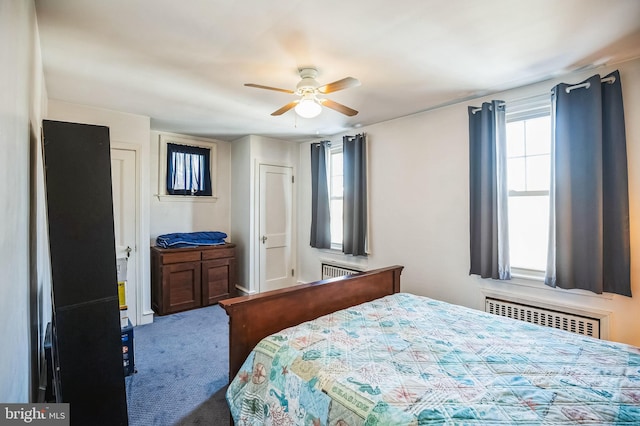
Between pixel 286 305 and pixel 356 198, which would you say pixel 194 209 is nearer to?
pixel 356 198

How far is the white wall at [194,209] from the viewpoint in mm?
4246

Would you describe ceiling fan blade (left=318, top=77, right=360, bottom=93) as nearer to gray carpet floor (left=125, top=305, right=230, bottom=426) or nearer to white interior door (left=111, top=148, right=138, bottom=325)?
gray carpet floor (left=125, top=305, right=230, bottom=426)

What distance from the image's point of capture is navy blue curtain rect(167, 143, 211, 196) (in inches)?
170

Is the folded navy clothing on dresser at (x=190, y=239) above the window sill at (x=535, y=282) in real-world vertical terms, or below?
above

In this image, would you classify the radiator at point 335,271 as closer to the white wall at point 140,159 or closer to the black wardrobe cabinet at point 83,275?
the white wall at point 140,159

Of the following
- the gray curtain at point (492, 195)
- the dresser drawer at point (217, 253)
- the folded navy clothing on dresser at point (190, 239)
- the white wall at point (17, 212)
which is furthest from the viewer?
the dresser drawer at point (217, 253)

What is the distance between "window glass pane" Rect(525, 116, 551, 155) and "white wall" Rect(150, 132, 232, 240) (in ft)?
13.1

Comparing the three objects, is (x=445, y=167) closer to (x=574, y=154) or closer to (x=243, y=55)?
(x=574, y=154)

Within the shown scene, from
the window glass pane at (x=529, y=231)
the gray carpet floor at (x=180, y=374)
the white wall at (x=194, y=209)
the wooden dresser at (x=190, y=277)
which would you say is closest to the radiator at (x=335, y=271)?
the wooden dresser at (x=190, y=277)

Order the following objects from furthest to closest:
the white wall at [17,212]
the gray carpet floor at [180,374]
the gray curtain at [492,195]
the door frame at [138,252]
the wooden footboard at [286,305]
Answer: the door frame at [138,252]
the gray curtain at [492,195]
the gray carpet floor at [180,374]
the wooden footboard at [286,305]
the white wall at [17,212]

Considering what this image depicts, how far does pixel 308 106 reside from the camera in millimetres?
2264

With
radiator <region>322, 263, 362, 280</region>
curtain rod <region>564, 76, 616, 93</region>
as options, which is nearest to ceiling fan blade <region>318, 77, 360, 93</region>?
curtain rod <region>564, 76, 616, 93</region>

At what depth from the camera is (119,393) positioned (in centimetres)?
178

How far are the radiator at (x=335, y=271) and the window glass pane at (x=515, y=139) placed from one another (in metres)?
2.25
